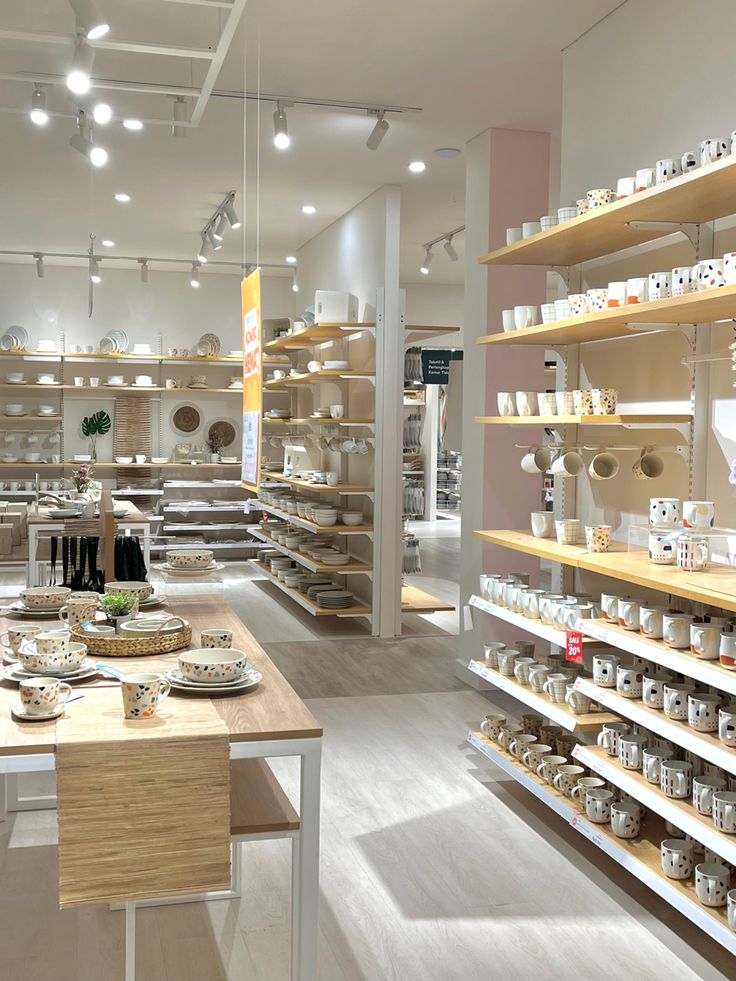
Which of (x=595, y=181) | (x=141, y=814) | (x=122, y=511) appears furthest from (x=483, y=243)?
(x=141, y=814)

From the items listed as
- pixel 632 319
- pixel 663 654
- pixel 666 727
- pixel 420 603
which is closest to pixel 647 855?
pixel 666 727

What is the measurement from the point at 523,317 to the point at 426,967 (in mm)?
2496

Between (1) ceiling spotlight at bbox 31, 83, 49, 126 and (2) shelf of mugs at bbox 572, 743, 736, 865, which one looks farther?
(1) ceiling spotlight at bbox 31, 83, 49, 126

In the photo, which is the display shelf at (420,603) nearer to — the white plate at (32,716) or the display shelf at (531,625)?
the display shelf at (531,625)

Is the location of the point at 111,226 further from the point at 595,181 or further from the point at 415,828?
the point at 415,828

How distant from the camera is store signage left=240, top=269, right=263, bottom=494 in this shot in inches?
142

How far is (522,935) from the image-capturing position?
9.79 ft

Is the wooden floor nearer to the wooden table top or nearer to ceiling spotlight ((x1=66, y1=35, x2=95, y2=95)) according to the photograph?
the wooden table top

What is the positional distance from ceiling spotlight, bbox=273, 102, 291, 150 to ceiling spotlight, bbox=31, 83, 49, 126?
110 cm

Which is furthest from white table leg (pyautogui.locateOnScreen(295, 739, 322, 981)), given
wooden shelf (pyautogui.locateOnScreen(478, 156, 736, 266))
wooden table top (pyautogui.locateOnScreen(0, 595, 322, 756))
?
wooden shelf (pyautogui.locateOnScreen(478, 156, 736, 266))

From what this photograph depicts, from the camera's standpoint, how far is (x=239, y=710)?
232 centimetres

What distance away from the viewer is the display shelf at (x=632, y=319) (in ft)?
9.16

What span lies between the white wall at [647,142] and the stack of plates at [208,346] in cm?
736

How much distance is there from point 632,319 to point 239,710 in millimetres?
1807
